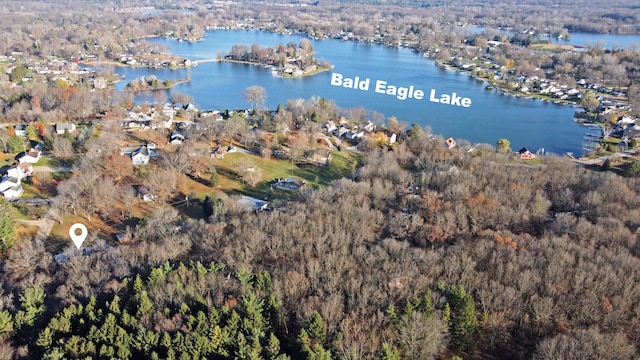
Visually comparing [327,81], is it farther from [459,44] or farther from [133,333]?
[133,333]

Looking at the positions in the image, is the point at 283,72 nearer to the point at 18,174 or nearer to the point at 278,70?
the point at 278,70

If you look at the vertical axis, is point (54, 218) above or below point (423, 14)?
below

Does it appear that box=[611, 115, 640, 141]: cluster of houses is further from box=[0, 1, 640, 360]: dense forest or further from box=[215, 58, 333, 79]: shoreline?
box=[215, 58, 333, 79]: shoreline

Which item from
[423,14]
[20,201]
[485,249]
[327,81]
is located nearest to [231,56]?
[327,81]

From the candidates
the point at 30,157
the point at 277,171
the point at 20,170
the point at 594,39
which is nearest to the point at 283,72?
the point at 277,171

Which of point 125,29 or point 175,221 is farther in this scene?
point 125,29

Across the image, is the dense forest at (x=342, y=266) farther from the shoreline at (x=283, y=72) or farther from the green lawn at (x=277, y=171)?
the shoreline at (x=283, y=72)
